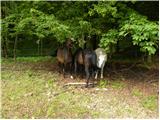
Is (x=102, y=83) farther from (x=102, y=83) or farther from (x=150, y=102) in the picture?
(x=150, y=102)

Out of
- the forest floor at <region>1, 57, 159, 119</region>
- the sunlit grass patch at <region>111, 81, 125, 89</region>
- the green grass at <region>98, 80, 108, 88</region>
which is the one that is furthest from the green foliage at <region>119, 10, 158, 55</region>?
the green grass at <region>98, 80, 108, 88</region>

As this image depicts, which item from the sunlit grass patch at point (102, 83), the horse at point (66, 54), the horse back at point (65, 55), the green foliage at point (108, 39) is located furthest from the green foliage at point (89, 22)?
the sunlit grass patch at point (102, 83)

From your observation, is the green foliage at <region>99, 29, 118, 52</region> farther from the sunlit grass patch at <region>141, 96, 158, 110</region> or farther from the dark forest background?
the sunlit grass patch at <region>141, 96, 158, 110</region>

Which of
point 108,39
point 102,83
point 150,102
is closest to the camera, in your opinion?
point 150,102

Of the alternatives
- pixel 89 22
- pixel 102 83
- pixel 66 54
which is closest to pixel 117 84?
pixel 102 83

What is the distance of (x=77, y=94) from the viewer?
30.7 ft

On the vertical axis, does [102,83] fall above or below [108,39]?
below

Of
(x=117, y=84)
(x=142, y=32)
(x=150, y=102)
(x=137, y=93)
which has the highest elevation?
(x=142, y=32)

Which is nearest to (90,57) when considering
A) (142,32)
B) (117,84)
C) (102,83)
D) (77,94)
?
(102,83)

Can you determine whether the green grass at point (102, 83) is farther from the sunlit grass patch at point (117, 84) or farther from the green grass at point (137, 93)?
the green grass at point (137, 93)

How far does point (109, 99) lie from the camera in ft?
29.8

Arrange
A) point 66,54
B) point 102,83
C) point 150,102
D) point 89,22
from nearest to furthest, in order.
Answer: point 150,102
point 89,22
point 102,83
point 66,54

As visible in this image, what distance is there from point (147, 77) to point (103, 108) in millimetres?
2892

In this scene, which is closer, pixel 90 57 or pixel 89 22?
pixel 89 22
